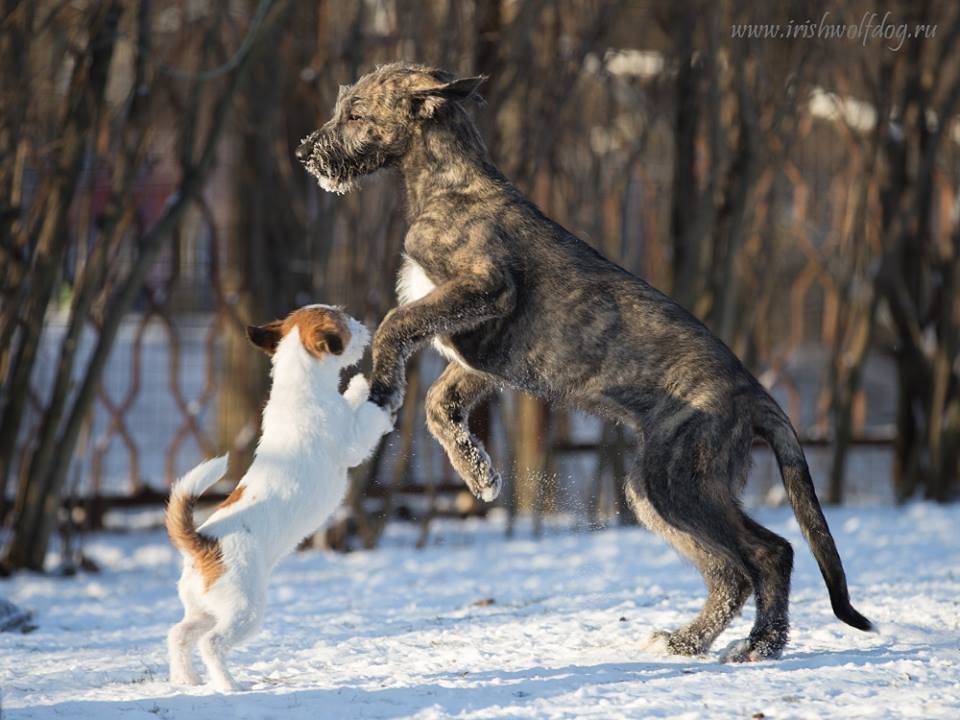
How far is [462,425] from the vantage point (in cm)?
504

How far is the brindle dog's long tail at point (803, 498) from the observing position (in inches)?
189

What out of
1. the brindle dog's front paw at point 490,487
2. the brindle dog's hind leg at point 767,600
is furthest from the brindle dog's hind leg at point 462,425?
the brindle dog's hind leg at point 767,600

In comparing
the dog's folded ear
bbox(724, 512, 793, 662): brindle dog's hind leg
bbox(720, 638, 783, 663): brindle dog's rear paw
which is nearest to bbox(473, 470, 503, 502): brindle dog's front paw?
the dog's folded ear

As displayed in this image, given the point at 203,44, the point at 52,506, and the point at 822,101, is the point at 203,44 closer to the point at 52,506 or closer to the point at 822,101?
the point at 52,506

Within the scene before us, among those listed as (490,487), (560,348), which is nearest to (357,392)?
(490,487)

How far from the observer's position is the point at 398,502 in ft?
34.1

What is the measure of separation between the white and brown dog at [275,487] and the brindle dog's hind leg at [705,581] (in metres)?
0.97

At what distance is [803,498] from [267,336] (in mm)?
2051

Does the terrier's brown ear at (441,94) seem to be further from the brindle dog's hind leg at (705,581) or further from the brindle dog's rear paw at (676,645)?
the brindle dog's rear paw at (676,645)

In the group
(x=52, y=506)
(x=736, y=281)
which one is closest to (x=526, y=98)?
(x=736, y=281)

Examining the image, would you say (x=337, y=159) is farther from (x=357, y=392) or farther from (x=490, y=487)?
(x=490, y=487)

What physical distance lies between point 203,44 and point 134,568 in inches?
140

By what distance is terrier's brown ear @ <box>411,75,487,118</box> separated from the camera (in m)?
4.77

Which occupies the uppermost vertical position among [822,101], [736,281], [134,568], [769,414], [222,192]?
[822,101]
